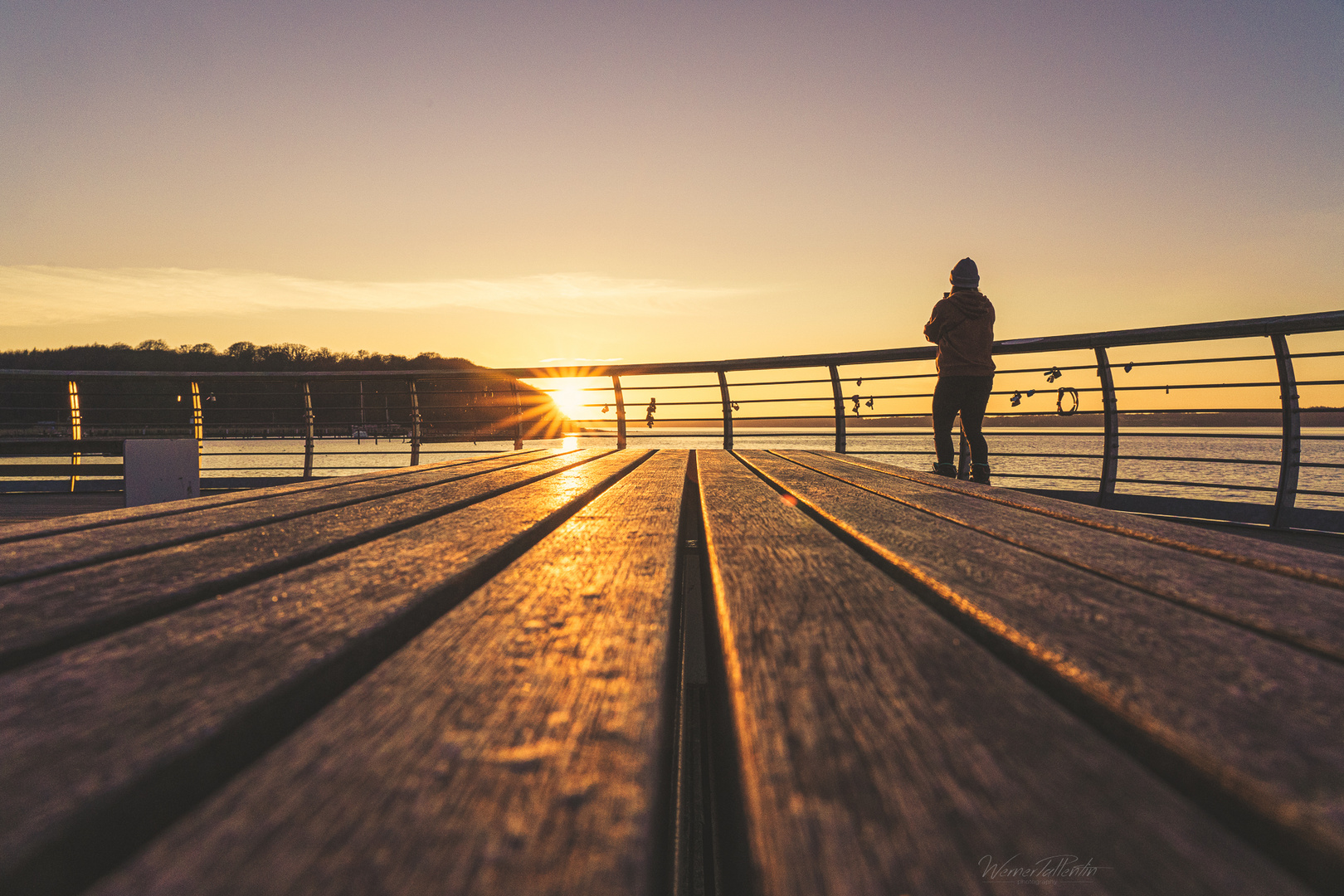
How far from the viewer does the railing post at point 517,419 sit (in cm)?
482

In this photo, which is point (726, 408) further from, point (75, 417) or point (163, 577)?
point (75, 417)

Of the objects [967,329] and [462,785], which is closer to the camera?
[462,785]

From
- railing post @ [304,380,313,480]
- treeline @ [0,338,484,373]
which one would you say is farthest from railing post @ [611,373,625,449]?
treeline @ [0,338,484,373]

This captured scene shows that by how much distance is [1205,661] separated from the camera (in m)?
0.48

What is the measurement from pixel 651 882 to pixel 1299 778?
34 centimetres

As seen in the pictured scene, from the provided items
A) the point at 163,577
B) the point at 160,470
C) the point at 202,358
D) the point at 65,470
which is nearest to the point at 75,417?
the point at 65,470

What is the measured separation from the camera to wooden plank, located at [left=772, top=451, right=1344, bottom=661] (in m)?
0.57

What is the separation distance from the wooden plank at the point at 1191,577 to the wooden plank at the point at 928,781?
313 millimetres

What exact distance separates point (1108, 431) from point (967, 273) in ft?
4.36

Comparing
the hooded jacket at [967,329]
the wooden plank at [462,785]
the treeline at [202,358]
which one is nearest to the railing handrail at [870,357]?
the hooded jacket at [967,329]

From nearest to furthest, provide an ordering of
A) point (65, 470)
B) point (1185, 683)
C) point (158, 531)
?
point (1185, 683) < point (158, 531) < point (65, 470)

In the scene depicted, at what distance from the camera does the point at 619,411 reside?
5410mm

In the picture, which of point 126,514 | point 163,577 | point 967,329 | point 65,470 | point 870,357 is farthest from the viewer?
point 65,470

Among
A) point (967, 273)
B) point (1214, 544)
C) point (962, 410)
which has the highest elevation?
point (967, 273)
